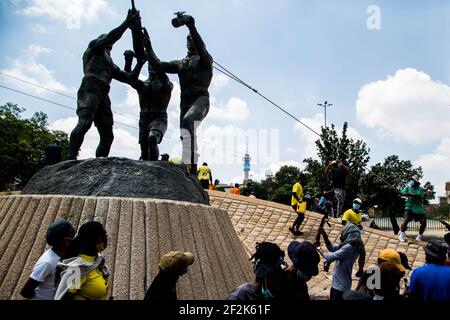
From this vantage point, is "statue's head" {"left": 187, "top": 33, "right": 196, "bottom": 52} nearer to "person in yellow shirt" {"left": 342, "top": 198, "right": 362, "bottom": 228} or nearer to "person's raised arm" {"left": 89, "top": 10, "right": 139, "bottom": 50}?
"person's raised arm" {"left": 89, "top": 10, "right": 139, "bottom": 50}

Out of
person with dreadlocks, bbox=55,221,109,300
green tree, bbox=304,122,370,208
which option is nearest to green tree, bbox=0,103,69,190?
green tree, bbox=304,122,370,208

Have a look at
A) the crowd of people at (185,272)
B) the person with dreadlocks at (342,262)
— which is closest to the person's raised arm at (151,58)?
the person with dreadlocks at (342,262)

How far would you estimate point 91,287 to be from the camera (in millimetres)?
2510

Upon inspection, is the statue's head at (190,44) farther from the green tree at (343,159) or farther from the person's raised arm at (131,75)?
the green tree at (343,159)

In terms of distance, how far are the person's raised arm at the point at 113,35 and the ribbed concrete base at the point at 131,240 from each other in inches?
101

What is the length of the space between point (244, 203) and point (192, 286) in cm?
740

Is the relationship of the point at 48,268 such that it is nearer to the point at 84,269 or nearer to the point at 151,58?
the point at 84,269

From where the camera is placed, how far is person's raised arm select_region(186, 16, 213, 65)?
627cm

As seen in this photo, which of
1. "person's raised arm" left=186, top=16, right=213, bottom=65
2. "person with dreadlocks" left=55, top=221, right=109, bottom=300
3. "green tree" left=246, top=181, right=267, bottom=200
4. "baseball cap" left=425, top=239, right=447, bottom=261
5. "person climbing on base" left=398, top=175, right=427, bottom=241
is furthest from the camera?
"green tree" left=246, top=181, right=267, bottom=200

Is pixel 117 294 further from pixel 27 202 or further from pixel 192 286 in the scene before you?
pixel 27 202

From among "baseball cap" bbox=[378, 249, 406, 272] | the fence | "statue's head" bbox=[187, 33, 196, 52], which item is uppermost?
"statue's head" bbox=[187, 33, 196, 52]

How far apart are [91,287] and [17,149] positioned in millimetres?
28483

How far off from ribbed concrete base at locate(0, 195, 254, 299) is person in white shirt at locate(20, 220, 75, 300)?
4.21ft

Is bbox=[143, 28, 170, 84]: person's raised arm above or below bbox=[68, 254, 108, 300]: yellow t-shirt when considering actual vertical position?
above
